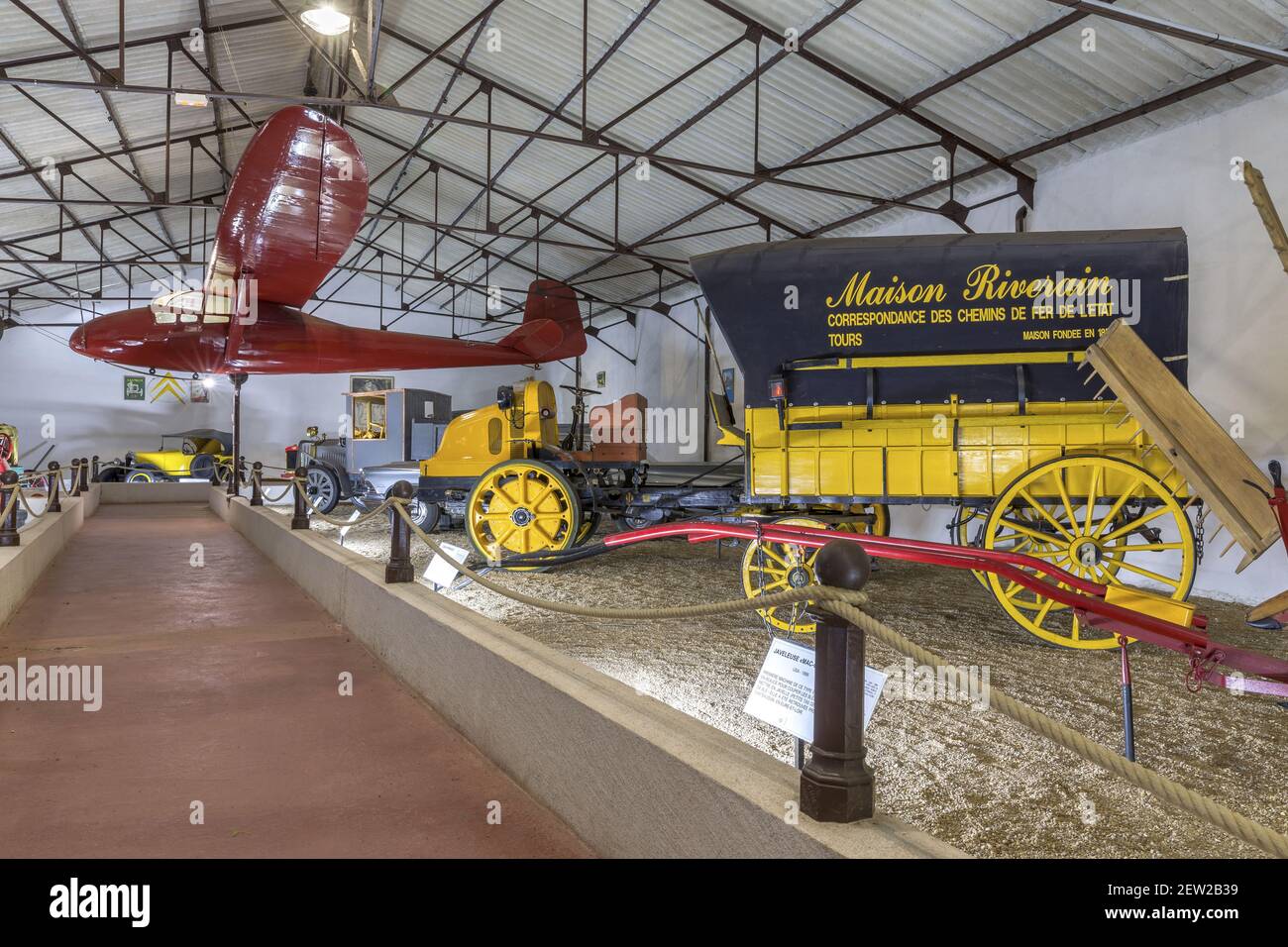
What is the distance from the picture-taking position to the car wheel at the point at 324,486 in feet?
40.0

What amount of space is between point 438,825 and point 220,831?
54 centimetres

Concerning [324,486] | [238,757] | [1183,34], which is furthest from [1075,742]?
[324,486]

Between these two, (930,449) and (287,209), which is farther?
(287,209)

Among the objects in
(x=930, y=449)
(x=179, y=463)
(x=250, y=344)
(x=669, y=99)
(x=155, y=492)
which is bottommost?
(x=155, y=492)

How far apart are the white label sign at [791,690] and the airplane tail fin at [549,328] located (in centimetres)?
848

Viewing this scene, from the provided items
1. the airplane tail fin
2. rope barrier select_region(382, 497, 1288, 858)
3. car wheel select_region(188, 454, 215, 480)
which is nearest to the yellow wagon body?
rope barrier select_region(382, 497, 1288, 858)

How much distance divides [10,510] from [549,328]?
6397 mm

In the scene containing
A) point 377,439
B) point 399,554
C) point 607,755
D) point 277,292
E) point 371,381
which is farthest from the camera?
point 371,381

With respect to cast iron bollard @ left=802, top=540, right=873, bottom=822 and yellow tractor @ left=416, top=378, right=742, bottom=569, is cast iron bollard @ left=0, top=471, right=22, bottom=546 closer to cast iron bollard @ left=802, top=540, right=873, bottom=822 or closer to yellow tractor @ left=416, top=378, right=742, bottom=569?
yellow tractor @ left=416, top=378, right=742, bottom=569

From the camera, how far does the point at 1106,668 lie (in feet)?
13.1

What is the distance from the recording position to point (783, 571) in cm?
487

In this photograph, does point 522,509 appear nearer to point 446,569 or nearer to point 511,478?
point 511,478
